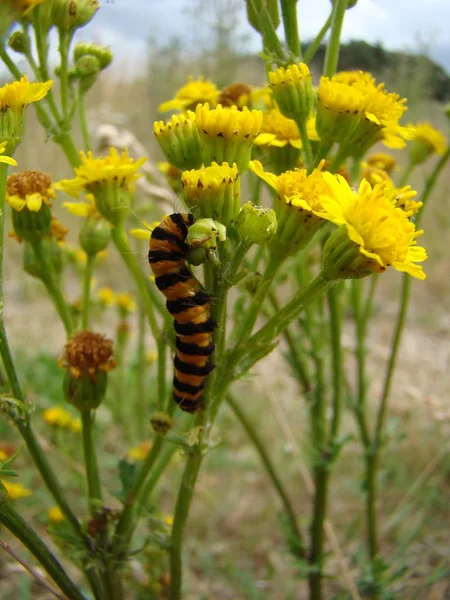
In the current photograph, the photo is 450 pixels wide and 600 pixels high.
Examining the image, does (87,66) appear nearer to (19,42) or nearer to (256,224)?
(19,42)

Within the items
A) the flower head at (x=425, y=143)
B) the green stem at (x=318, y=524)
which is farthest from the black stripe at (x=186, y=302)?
the flower head at (x=425, y=143)

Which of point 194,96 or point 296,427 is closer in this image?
point 194,96

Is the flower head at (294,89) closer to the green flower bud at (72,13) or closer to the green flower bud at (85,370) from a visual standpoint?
the green flower bud at (72,13)

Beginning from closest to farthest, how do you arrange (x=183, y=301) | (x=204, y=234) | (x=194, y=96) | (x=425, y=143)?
(x=204, y=234) < (x=183, y=301) < (x=194, y=96) < (x=425, y=143)

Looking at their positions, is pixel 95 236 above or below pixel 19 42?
below

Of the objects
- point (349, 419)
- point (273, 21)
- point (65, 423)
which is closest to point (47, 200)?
point (273, 21)

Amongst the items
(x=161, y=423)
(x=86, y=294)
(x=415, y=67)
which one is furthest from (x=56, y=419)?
(x=415, y=67)

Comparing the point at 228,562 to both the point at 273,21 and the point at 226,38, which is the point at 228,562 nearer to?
the point at 273,21

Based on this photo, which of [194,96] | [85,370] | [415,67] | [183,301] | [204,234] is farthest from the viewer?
[415,67]
